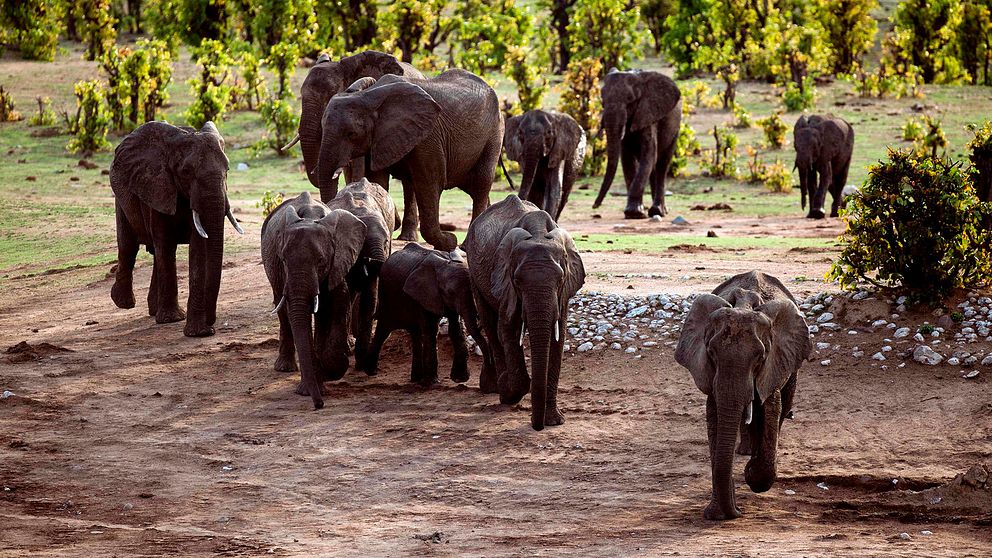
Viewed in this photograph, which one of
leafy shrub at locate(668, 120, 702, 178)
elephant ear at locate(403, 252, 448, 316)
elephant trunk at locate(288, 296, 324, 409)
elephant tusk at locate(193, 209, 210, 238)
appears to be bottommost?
leafy shrub at locate(668, 120, 702, 178)

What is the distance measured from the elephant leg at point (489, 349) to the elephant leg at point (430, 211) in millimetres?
3285

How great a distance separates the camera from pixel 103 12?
34.9m

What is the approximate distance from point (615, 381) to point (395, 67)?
6145 millimetres

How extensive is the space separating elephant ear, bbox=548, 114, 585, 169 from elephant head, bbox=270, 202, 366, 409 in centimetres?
627

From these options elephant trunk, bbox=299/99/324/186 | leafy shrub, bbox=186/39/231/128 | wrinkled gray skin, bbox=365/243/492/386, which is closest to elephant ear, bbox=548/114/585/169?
elephant trunk, bbox=299/99/324/186

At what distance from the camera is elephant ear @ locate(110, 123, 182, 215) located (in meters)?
12.2

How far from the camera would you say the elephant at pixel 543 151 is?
53.2 feet

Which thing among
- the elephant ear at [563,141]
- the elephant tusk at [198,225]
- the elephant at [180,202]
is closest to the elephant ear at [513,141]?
the elephant ear at [563,141]

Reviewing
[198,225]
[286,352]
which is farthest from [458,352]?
[198,225]

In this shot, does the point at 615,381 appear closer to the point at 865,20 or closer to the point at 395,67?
the point at 395,67

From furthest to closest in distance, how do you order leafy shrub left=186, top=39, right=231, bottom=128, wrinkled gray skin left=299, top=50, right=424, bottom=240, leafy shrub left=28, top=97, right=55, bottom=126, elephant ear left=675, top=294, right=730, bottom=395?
leafy shrub left=28, top=97, right=55, bottom=126 → leafy shrub left=186, top=39, right=231, bottom=128 → wrinkled gray skin left=299, top=50, right=424, bottom=240 → elephant ear left=675, top=294, right=730, bottom=395

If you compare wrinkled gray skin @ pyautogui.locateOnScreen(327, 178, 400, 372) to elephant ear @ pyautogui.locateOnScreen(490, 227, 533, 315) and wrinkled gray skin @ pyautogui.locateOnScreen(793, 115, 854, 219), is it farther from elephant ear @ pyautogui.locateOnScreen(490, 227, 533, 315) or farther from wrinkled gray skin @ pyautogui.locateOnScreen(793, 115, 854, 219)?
wrinkled gray skin @ pyautogui.locateOnScreen(793, 115, 854, 219)

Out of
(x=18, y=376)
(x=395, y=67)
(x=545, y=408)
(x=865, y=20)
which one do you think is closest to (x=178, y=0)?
(x=865, y=20)

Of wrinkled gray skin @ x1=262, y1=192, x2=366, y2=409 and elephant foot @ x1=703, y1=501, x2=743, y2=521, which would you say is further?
wrinkled gray skin @ x1=262, y1=192, x2=366, y2=409
